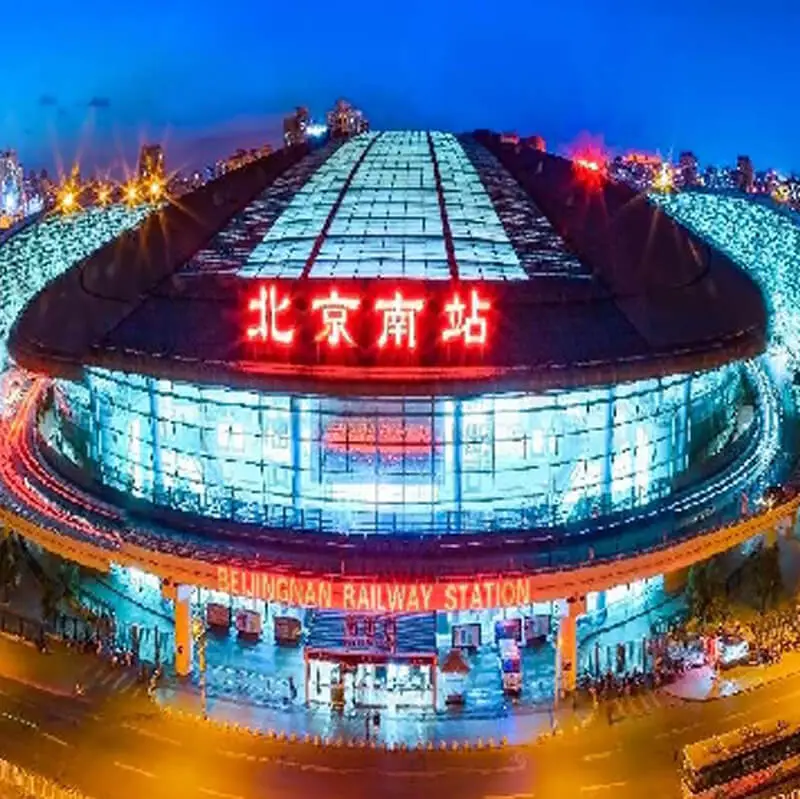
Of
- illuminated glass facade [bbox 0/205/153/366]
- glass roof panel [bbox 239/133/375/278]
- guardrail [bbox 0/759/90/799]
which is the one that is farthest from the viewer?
illuminated glass facade [bbox 0/205/153/366]

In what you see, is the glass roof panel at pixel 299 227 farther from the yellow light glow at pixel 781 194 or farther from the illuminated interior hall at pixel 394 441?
the yellow light glow at pixel 781 194

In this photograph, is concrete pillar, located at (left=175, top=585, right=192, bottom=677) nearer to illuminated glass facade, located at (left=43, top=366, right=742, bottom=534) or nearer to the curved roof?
illuminated glass facade, located at (left=43, top=366, right=742, bottom=534)

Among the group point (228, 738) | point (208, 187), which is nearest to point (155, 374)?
point (228, 738)

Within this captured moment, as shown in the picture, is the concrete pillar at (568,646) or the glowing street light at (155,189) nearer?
the concrete pillar at (568,646)

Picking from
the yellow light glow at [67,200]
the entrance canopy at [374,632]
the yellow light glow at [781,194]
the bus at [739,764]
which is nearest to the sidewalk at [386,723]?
the entrance canopy at [374,632]

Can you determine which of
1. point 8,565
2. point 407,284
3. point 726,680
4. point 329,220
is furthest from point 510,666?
point 329,220

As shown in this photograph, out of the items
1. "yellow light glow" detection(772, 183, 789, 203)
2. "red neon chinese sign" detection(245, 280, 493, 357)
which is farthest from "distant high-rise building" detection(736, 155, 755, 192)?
"red neon chinese sign" detection(245, 280, 493, 357)
